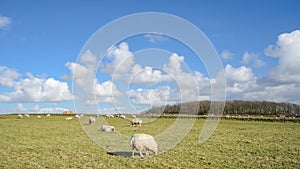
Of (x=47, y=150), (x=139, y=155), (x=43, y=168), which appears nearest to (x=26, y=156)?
(x=47, y=150)

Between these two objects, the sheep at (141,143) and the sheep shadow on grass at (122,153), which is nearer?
the sheep at (141,143)

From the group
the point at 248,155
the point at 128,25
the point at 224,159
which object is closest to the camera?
the point at 224,159

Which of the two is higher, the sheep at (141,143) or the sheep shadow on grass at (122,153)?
the sheep at (141,143)

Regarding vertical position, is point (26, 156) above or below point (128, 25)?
below

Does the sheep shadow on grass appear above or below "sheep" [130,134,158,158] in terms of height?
below

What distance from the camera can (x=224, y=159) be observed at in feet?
45.2

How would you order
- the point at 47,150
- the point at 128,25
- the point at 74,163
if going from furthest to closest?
the point at 128,25
the point at 47,150
the point at 74,163

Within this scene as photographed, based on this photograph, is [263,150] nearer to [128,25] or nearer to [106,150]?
[106,150]

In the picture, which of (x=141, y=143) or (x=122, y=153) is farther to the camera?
(x=122, y=153)

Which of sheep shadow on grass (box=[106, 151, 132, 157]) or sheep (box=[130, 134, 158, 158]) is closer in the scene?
sheep (box=[130, 134, 158, 158])

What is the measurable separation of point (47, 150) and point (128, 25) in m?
8.72

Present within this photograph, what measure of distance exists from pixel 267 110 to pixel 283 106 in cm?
917

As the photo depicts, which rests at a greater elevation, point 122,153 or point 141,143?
point 141,143

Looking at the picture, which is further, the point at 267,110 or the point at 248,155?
the point at 267,110
